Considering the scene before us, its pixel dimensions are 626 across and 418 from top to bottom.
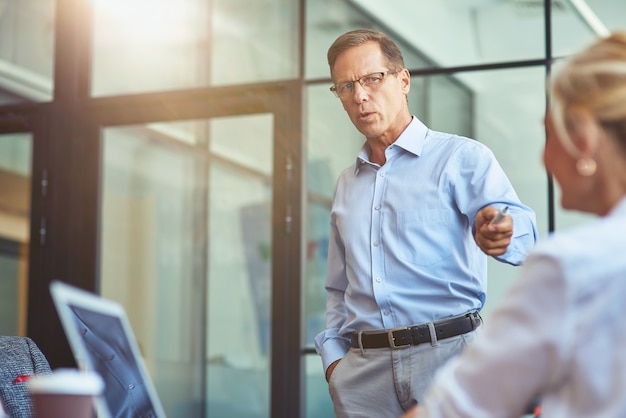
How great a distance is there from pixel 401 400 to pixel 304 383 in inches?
93.9

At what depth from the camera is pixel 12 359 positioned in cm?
267

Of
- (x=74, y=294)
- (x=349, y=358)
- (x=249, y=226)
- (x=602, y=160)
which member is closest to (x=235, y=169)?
(x=249, y=226)

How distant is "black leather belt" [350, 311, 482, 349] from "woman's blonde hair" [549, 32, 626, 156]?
4.70 feet

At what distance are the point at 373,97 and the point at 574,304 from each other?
1.75 meters

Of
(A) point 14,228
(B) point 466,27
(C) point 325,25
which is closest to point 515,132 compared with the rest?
(B) point 466,27

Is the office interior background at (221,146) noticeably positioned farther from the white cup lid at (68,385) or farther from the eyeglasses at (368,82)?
the white cup lid at (68,385)

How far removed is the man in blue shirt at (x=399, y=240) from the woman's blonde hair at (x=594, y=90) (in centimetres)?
124

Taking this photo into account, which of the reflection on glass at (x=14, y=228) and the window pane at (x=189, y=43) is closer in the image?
the window pane at (x=189, y=43)

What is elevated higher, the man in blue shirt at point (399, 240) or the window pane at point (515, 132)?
the window pane at point (515, 132)

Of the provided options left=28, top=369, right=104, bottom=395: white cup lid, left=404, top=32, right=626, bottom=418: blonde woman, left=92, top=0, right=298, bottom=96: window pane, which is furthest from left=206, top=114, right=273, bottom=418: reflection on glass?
left=404, top=32, right=626, bottom=418: blonde woman

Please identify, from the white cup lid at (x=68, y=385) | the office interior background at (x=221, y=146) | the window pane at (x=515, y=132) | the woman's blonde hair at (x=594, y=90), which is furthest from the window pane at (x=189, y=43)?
the woman's blonde hair at (x=594, y=90)

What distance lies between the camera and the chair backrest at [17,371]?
2551 mm

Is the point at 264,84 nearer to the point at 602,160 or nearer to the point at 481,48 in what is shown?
the point at 481,48

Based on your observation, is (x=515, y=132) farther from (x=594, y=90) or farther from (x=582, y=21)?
(x=594, y=90)
